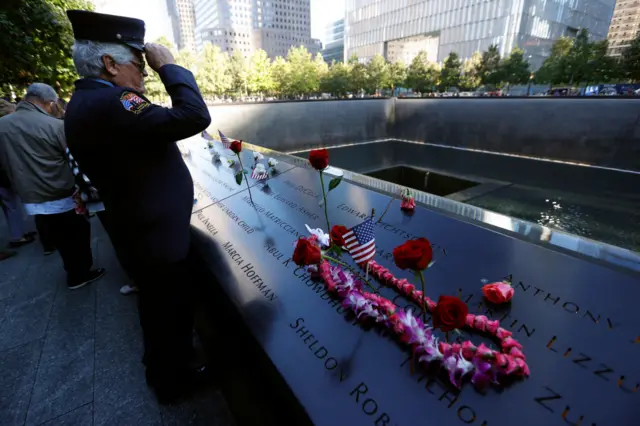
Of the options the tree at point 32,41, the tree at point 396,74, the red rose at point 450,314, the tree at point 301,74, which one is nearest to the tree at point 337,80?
the tree at point 301,74

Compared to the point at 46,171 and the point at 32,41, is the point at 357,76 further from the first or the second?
the point at 46,171

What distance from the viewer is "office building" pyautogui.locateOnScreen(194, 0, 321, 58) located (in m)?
71.9

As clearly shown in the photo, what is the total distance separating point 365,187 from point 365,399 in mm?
1788

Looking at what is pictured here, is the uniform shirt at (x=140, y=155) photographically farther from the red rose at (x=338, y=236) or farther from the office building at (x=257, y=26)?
the office building at (x=257, y=26)

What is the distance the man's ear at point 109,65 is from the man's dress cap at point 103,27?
0.06 m

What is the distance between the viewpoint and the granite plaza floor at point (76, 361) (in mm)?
1583

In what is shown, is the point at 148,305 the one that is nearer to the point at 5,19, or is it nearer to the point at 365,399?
the point at 365,399

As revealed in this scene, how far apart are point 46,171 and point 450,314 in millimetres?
3426

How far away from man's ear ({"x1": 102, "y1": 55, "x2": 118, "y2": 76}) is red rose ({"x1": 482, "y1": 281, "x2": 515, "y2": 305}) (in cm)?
173

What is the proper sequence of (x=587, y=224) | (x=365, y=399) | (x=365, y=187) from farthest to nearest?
1. (x=587, y=224)
2. (x=365, y=187)
3. (x=365, y=399)

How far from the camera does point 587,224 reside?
6551 mm

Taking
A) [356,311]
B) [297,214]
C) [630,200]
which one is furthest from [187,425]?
[630,200]

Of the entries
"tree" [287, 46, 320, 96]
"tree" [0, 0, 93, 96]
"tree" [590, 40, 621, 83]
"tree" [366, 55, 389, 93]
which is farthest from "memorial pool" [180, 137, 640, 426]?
"tree" [366, 55, 389, 93]

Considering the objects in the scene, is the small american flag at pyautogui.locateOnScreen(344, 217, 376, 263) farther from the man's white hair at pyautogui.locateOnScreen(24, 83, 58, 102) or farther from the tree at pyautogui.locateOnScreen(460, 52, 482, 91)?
the tree at pyautogui.locateOnScreen(460, 52, 482, 91)
